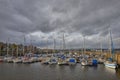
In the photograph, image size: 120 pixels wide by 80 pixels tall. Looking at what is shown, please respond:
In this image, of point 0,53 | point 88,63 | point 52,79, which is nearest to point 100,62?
point 88,63

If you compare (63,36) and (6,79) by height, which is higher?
(63,36)

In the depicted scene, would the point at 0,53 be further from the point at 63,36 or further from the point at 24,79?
the point at 24,79

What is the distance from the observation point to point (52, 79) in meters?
34.5

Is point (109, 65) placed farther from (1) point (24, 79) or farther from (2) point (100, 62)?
(1) point (24, 79)

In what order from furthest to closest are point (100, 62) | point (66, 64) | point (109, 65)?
point (100, 62) → point (66, 64) → point (109, 65)

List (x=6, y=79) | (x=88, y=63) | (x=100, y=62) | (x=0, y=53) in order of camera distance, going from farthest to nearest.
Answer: (x=0, y=53), (x=100, y=62), (x=88, y=63), (x=6, y=79)

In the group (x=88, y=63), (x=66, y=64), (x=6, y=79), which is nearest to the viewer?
(x=6, y=79)

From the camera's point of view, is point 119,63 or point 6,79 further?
point 119,63

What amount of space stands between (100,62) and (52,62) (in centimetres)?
2368

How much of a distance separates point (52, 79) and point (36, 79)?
11.9 ft

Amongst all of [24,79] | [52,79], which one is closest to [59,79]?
[52,79]

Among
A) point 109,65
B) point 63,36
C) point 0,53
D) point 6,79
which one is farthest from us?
point 0,53

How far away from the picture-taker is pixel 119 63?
182ft

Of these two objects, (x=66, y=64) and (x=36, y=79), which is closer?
(x=36, y=79)
